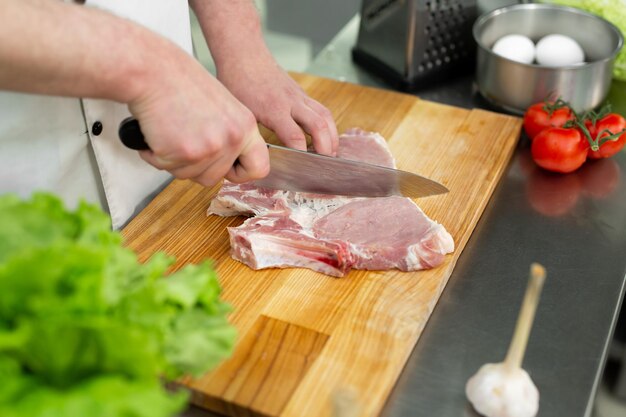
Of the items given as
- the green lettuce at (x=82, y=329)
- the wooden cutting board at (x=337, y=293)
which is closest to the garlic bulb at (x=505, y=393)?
the wooden cutting board at (x=337, y=293)

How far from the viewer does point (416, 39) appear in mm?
2449

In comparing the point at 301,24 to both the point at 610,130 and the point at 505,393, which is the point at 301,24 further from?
the point at 505,393

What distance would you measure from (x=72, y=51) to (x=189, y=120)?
269 millimetres

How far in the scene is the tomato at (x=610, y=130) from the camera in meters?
2.12

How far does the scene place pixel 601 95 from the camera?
2340 millimetres

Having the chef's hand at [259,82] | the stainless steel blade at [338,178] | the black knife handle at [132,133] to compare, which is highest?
the black knife handle at [132,133]

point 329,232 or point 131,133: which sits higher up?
point 131,133

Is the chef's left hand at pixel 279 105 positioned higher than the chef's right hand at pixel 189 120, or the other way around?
the chef's right hand at pixel 189 120

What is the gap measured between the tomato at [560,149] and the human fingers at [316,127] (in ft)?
1.98

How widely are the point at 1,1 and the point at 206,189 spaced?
0.88 metres

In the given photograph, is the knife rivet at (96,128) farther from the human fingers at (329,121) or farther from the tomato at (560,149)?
the tomato at (560,149)

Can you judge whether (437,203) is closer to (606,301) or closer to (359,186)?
(359,186)

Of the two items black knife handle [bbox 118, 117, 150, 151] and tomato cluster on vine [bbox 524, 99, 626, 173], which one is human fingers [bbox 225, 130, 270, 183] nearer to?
black knife handle [bbox 118, 117, 150, 151]

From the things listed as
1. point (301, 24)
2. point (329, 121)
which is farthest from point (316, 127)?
point (301, 24)
